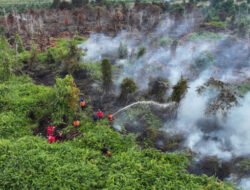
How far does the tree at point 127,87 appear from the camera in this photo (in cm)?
1520

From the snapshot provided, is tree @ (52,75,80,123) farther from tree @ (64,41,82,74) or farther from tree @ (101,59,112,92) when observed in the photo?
tree @ (64,41,82,74)

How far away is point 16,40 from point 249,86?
53.0ft

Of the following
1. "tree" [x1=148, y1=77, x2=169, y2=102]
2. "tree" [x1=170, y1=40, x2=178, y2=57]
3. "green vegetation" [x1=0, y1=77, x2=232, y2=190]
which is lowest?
"green vegetation" [x1=0, y1=77, x2=232, y2=190]

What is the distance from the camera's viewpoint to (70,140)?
1290cm

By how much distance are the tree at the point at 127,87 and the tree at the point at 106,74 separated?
117 cm

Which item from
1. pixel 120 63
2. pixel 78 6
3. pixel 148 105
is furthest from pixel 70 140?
pixel 78 6

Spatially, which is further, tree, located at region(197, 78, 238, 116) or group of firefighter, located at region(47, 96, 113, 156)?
tree, located at region(197, 78, 238, 116)

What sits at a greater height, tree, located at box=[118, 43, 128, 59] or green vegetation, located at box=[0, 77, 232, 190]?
tree, located at box=[118, 43, 128, 59]

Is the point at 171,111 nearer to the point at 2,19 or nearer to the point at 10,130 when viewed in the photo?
the point at 10,130

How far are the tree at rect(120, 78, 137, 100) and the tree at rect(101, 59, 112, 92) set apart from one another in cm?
117

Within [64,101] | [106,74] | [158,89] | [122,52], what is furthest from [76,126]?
[122,52]

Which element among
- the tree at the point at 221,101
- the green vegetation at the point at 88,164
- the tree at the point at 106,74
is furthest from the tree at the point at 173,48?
the green vegetation at the point at 88,164

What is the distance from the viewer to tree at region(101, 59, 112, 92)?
1606 cm

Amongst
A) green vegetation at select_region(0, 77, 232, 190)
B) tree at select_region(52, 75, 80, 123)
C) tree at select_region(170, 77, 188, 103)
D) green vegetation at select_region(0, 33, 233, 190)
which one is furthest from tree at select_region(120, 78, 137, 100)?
green vegetation at select_region(0, 77, 232, 190)
